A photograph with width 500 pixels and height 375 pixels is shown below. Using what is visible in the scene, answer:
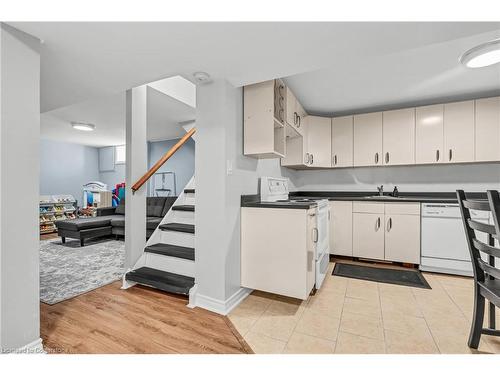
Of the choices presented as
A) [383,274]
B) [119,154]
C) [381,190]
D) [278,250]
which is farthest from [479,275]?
[119,154]

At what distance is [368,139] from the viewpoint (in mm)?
3412

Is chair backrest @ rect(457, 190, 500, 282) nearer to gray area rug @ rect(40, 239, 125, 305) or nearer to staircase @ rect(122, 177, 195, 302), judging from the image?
staircase @ rect(122, 177, 195, 302)

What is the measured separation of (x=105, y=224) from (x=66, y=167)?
11.0 ft

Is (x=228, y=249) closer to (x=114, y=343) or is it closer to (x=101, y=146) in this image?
(x=114, y=343)

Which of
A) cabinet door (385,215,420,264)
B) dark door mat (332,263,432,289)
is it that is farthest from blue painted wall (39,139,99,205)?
cabinet door (385,215,420,264)

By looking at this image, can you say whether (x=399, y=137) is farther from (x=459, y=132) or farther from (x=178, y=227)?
(x=178, y=227)

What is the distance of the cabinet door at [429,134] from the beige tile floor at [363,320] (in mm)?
1565

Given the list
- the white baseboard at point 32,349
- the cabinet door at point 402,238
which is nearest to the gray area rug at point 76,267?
the white baseboard at point 32,349

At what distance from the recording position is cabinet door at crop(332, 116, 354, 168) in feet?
11.6

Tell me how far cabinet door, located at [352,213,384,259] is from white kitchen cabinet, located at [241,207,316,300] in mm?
1439

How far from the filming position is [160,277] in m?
2.22

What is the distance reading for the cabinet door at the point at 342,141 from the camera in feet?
11.6

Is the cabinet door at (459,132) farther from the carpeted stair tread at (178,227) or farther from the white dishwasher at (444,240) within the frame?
the carpeted stair tread at (178,227)
